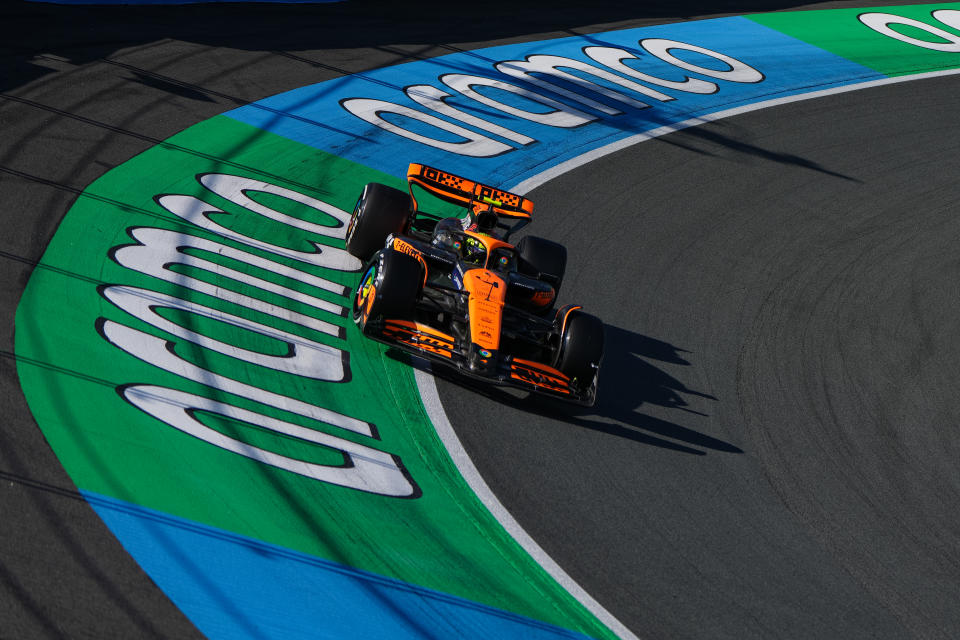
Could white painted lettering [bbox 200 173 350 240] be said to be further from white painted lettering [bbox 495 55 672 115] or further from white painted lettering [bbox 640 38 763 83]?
white painted lettering [bbox 640 38 763 83]

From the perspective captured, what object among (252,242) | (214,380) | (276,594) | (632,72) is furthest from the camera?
(632,72)

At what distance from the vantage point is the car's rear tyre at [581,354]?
10016mm

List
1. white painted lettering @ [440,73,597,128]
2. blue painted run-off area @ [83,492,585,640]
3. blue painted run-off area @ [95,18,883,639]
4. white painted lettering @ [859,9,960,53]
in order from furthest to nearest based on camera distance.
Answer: white painted lettering @ [859,9,960,53] < white painted lettering @ [440,73,597,128] < blue painted run-off area @ [95,18,883,639] < blue painted run-off area @ [83,492,585,640]

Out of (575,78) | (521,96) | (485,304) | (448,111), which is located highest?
(575,78)

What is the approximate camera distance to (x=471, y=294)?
10.2 metres

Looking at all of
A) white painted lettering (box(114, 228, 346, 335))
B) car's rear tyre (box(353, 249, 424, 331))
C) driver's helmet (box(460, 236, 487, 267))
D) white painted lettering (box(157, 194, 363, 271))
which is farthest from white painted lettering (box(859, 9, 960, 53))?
car's rear tyre (box(353, 249, 424, 331))

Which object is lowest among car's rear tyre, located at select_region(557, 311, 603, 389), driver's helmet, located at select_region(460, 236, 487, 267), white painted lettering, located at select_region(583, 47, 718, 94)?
car's rear tyre, located at select_region(557, 311, 603, 389)

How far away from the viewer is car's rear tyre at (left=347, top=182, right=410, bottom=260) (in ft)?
38.8

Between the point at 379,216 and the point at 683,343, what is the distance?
403cm

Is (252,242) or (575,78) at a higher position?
(575,78)

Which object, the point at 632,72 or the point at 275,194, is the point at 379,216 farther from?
the point at 632,72

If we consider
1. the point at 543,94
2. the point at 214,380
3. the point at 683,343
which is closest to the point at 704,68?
the point at 543,94

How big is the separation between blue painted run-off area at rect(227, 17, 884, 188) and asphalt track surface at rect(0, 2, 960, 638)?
622mm

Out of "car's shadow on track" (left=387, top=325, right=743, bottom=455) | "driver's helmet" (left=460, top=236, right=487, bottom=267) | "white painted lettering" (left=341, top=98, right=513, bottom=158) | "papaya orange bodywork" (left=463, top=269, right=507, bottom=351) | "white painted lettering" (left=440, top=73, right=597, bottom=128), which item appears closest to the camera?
"papaya orange bodywork" (left=463, top=269, right=507, bottom=351)
